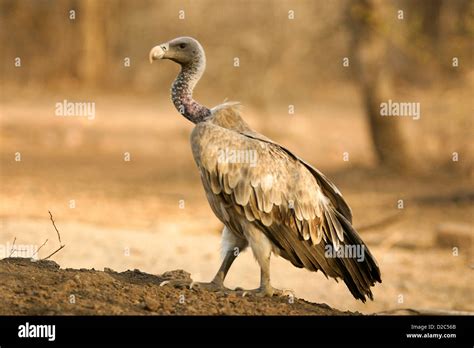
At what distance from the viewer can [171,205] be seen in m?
18.0

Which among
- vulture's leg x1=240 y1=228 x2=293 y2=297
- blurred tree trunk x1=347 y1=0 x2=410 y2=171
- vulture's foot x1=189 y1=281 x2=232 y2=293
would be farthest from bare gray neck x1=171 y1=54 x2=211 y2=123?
blurred tree trunk x1=347 y1=0 x2=410 y2=171

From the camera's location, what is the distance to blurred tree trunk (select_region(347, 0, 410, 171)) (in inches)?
774

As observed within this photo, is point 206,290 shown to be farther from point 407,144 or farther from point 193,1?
point 193,1

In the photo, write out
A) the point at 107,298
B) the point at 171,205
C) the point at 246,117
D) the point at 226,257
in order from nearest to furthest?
1. the point at 107,298
2. the point at 226,257
3. the point at 171,205
4. the point at 246,117

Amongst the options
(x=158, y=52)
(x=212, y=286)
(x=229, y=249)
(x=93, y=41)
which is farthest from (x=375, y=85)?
(x=93, y=41)

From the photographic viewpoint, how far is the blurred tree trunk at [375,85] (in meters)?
19.7

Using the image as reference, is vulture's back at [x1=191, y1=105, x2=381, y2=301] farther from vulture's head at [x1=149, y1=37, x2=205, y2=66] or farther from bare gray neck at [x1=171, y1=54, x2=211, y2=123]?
vulture's head at [x1=149, y1=37, x2=205, y2=66]

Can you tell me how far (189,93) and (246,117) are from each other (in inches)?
617

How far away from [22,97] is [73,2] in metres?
4.49

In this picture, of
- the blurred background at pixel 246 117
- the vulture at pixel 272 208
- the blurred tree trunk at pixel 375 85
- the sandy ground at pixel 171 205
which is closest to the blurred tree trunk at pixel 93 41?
the blurred background at pixel 246 117

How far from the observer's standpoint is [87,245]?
44.0 feet

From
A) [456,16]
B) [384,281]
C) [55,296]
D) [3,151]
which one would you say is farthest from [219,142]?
[456,16]

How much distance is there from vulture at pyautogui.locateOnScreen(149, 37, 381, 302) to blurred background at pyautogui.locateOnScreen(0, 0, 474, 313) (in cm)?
71

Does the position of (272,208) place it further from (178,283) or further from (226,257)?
→ (178,283)
